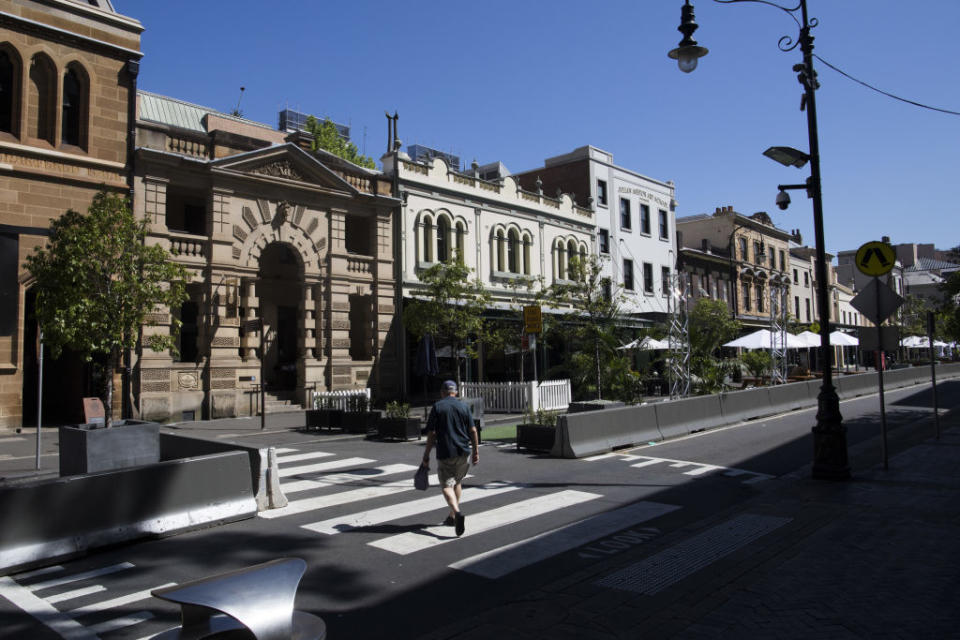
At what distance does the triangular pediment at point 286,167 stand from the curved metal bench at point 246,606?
20549mm

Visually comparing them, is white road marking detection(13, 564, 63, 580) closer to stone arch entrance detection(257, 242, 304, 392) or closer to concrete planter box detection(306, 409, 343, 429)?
concrete planter box detection(306, 409, 343, 429)

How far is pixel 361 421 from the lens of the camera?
55.8 feet

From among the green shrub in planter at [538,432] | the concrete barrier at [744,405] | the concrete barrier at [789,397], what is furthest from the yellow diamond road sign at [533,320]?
the concrete barrier at [789,397]

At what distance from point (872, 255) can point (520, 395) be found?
13551 millimetres

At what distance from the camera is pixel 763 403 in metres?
20.8

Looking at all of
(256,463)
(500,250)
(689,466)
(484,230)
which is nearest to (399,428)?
(689,466)

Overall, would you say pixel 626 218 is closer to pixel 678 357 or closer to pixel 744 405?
pixel 678 357

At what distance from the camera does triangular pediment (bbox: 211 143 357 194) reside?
22.5m

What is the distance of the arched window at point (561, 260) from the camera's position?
1357 inches

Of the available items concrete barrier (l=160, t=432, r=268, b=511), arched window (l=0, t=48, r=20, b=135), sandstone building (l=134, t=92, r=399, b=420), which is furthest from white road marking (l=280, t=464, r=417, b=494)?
arched window (l=0, t=48, r=20, b=135)

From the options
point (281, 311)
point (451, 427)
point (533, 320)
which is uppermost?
point (281, 311)

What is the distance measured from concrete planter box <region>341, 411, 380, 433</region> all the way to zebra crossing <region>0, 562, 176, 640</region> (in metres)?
10.2

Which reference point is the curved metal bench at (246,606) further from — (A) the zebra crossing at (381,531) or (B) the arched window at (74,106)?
(B) the arched window at (74,106)

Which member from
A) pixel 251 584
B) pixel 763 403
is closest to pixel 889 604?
pixel 251 584
